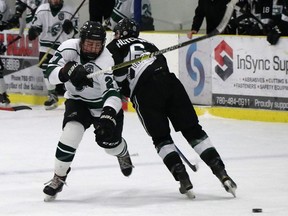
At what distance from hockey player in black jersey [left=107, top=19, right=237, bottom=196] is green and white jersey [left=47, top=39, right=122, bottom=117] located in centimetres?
24

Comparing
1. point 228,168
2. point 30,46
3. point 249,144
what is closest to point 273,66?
point 249,144

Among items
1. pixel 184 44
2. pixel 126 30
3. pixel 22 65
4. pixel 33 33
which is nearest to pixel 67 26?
pixel 33 33

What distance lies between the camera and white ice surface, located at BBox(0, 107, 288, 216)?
598 cm

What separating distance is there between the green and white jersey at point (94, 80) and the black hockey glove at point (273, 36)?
11.6ft

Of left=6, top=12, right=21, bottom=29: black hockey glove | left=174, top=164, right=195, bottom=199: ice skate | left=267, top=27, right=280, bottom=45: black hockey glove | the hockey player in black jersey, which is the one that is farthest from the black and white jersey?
left=6, top=12, right=21, bottom=29: black hockey glove

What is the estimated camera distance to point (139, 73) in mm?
6473

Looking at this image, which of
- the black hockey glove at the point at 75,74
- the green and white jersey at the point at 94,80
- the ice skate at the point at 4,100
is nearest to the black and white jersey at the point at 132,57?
the green and white jersey at the point at 94,80

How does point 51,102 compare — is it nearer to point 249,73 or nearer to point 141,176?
point 249,73

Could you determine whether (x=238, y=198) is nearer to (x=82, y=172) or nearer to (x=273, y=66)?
(x=82, y=172)

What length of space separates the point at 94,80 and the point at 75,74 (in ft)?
0.88

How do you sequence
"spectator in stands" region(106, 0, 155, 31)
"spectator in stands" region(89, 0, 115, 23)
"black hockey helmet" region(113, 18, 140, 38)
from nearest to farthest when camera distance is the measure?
"black hockey helmet" region(113, 18, 140, 38) < "spectator in stands" region(106, 0, 155, 31) < "spectator in stands" region(89, 0, 115, 23)

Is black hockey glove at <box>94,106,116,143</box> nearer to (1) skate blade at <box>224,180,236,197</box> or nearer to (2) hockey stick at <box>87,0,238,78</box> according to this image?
(2) hockey stick at <box>87,0,238,78</box>

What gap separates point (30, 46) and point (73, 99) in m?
5.37

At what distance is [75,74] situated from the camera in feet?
19.6
